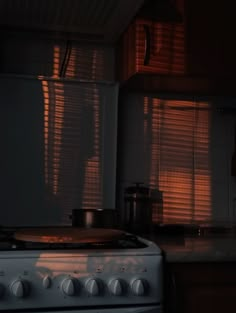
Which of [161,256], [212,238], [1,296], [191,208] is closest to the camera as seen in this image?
[1,296]

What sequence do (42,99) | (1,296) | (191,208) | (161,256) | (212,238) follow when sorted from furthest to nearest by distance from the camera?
(191,208)
(42,99)
(212,238)
(161,256)
(1,296)

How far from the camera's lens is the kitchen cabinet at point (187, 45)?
6.00ft

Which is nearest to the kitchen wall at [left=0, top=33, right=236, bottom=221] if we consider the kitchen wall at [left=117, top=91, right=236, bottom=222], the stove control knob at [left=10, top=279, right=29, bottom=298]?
the kitchen wall at [left=117, top=91, right=236, bottom=222]

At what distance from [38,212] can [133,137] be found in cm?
52

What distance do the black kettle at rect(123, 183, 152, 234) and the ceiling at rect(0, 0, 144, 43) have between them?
2.17 ft

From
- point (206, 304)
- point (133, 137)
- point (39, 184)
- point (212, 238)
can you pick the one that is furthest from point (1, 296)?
point (133, 137)

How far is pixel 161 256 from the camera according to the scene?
1.40 m

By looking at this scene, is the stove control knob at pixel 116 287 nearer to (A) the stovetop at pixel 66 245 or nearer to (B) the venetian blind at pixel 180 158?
(A) the stovetop at pixel 66 245

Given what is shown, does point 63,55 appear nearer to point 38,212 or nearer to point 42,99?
point 42,99

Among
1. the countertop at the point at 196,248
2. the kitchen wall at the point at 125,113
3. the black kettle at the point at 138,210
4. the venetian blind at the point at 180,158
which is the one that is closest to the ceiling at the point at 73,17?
the kitchen wall at the point at 125,113

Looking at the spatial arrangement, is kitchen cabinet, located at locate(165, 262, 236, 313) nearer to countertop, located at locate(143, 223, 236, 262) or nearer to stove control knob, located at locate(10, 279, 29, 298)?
countertop, located at locate(143, 223, 236, 262)

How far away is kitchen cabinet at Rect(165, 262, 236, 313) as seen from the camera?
1444 millimetres

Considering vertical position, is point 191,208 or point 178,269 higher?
point 191,208

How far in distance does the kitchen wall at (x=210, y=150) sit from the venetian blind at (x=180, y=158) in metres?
0.01
